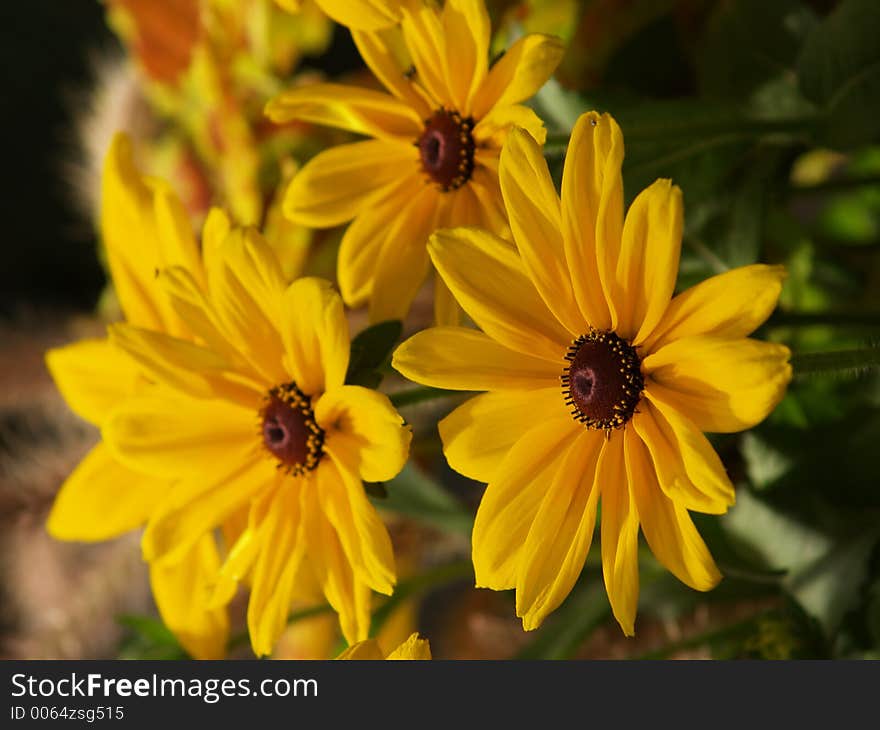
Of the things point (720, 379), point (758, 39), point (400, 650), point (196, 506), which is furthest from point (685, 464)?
point (758, 39)

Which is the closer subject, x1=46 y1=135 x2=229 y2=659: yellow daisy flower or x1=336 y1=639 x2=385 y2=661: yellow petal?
x1=336 y1=639 x2=385 y2=661: yellow petal

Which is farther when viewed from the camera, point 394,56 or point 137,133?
point 137,133

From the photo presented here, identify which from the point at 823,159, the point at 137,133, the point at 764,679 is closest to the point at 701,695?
the point at 764,679

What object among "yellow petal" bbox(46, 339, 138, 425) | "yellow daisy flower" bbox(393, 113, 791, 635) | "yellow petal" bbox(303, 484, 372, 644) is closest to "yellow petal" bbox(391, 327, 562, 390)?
"yellow daisy flower" bbox(393, 113, 791, 635)

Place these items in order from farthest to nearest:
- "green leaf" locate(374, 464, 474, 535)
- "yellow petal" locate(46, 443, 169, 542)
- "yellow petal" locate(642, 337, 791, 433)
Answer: "green leaf" locate(374, 464, 474, 535) < "yellow petal" locate(46, 443, 169, 542) < "yellow petal" locate(642, 337, 791, 433)

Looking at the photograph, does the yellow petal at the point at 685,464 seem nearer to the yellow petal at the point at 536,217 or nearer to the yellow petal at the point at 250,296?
the yellow petal at the point at 536,217

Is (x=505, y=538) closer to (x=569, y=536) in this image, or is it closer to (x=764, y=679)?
(x=569, y=536)

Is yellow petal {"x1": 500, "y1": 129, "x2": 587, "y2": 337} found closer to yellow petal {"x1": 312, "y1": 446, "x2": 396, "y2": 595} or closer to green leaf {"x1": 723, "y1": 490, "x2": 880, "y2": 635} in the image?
yellow petal {"x1": 312, "y1": 446, "x2": 396, "y2": 595}
